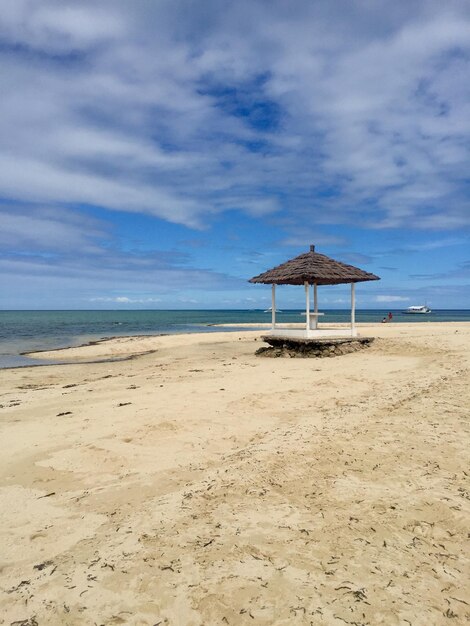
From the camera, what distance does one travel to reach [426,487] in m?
4.34

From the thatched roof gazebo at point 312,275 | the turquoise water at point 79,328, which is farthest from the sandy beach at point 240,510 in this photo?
the turquoise water at point 79,328

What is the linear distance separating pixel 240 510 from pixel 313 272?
12072 mm

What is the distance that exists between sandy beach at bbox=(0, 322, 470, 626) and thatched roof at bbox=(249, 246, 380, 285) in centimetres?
741

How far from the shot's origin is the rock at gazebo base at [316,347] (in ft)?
51.3

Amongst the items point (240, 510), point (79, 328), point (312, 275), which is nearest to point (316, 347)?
point (312, 275)

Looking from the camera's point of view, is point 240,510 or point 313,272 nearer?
Answer: point 240,510

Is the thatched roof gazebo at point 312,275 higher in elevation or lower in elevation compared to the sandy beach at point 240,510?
higher

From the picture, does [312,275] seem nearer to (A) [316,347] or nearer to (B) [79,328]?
(A) [316,347]

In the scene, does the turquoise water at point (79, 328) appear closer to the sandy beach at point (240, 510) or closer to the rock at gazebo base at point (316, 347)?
the rock at gazebo base at point (316, 347)

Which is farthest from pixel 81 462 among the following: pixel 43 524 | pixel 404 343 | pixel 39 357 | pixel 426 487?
pixel 39 357

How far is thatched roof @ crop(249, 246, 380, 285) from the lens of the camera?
15516 mm

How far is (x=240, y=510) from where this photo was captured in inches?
158

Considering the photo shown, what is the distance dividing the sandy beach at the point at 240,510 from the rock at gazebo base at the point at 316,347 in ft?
22.4

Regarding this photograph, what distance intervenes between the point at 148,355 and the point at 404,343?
12493 mm
